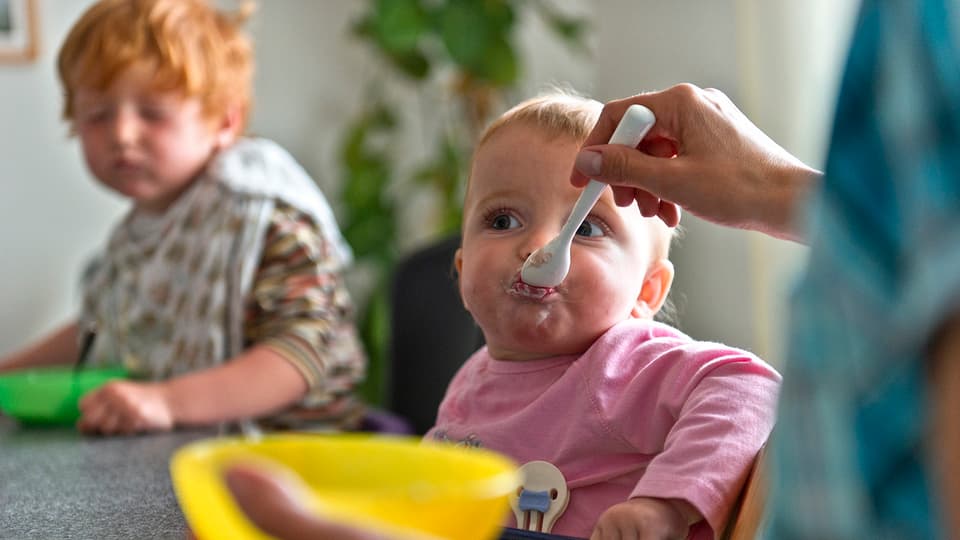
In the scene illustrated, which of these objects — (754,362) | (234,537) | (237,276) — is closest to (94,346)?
(237,276)

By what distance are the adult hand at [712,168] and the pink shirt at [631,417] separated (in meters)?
0.10

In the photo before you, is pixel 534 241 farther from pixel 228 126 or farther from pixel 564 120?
pixel 228 126

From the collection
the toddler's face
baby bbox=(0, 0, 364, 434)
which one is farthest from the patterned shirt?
the toddler's face

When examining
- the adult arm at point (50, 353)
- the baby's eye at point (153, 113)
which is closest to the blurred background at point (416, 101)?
the adult arm at point (50, 353)

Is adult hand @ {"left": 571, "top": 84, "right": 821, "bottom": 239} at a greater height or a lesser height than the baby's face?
greater

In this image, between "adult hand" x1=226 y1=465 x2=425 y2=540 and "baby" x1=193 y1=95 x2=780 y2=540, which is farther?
"baby" x1=193 y1=95 x2=780 y2=540

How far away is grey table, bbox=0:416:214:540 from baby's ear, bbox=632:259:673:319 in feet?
1.19

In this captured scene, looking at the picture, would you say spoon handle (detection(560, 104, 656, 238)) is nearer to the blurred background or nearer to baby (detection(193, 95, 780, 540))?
baby (detection(193, 95, 780, 540))

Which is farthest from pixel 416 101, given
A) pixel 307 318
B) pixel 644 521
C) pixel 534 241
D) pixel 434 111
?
pixel 644 521

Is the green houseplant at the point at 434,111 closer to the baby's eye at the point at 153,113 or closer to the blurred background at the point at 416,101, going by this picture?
the blurred background at the point at 416,101

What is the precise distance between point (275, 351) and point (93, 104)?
1.48ft

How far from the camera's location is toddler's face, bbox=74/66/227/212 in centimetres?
168

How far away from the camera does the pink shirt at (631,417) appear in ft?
2.26

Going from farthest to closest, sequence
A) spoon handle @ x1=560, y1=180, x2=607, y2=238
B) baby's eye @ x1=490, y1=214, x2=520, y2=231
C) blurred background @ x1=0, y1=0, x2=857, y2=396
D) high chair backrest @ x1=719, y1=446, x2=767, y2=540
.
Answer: blurred background @ x1=0, y1=0, x2=857, y2=396, baby's eye @ x1=490, y1=214, x2=520, y2=231, spoon handle @ x1=560, y1=180, x2=607, y2=238, high chair backrest @ x1=719, y1=446, x2=767, y2=540
